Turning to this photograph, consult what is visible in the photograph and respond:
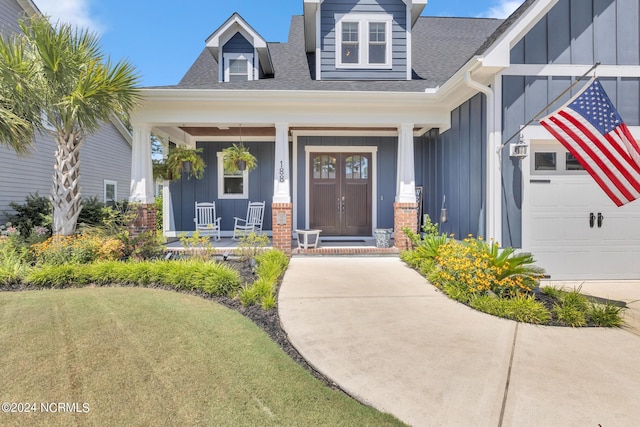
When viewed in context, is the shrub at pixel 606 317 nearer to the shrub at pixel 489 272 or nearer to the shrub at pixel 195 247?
the shrub at pixel 489 272

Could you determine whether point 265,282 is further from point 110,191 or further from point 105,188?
point 110,191

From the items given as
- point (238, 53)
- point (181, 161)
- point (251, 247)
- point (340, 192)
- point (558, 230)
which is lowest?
point (251, 247)

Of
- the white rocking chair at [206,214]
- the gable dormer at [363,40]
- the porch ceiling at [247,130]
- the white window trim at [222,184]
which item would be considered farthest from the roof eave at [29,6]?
the gable dormer at [363,40]

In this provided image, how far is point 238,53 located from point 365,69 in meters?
3.62

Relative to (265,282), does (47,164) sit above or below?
above

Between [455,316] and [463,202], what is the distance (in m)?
3.07

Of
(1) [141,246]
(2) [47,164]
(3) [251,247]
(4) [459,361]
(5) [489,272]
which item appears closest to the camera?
(4) [459,361]

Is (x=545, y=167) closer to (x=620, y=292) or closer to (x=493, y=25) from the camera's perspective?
(x=620, y=292)

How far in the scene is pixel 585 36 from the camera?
17.1 feet

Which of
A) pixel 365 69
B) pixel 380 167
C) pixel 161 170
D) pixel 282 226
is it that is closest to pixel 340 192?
pixel 380 167

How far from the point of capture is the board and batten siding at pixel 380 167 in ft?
28.9

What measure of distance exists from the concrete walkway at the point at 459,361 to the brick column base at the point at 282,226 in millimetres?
2350

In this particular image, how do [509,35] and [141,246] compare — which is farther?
[141,246]

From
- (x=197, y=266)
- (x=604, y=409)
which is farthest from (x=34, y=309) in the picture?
(x=604, y=409)
